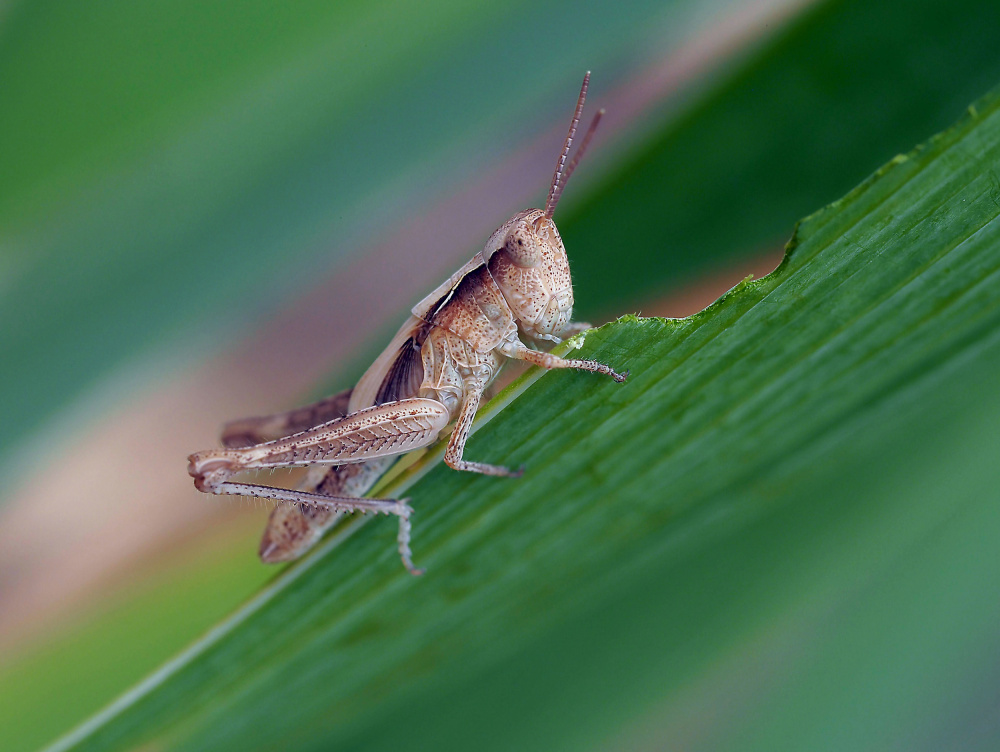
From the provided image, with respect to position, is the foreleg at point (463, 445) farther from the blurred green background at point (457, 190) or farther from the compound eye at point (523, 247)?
the compound eye at point (523, 247)

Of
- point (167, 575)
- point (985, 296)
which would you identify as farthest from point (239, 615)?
point (985, 296)

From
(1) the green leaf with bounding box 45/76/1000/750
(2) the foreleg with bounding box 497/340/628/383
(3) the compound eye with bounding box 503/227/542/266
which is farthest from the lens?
(3) the compound eye with bounding box 503/227/542/266

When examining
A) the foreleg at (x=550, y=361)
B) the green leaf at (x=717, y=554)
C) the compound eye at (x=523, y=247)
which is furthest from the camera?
the compound eye at (x=523, y=247)

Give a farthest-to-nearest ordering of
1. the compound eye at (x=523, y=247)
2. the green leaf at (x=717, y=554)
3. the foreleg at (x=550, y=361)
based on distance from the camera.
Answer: the compound eye at (x=523, y=247) → the foreleg at (x=550, y=361) → the green leaf at (x=717, y=554)

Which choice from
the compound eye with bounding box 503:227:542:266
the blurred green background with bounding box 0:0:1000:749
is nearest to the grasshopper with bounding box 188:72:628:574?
the compound eye with bounding box 503:227:542:266

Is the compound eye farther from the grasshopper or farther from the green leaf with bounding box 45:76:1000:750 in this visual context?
the green leaf with bounding box 45:76:1000:750

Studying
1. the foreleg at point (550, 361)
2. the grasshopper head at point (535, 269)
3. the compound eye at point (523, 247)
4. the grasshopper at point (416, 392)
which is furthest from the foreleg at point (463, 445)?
the compound eye at point (523, 247)
